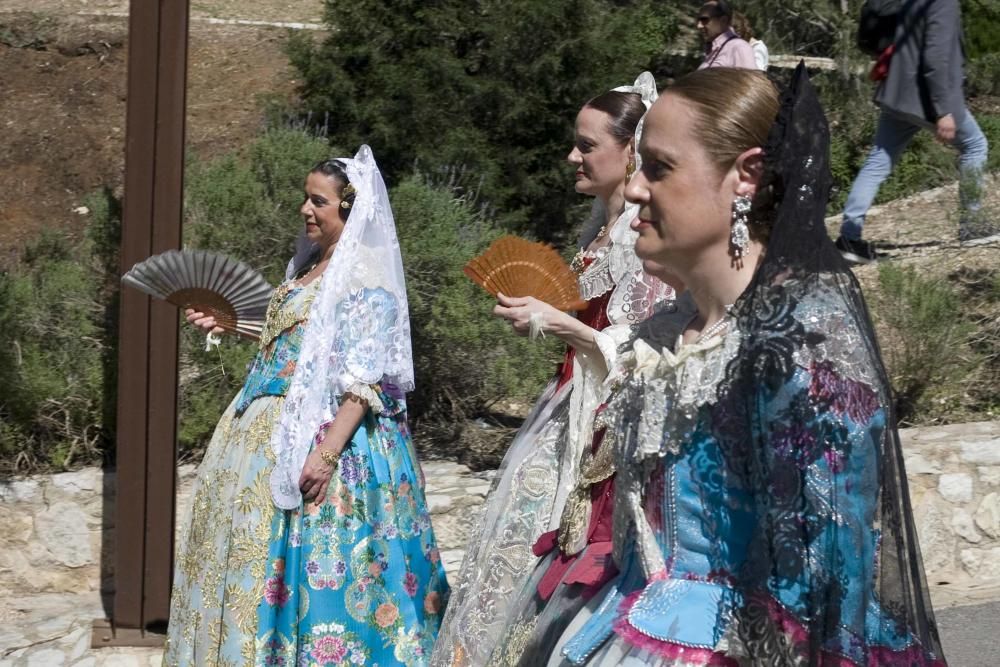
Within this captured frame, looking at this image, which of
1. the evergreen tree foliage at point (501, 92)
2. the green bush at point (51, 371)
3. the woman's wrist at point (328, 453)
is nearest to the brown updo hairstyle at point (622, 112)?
the woman's wrist at point (328, 453)

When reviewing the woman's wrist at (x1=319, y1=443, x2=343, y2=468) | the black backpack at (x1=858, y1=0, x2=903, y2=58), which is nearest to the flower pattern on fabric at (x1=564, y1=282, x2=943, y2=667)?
the woman's wrist at (x1=319, y1=443, x2=343, y2=468)

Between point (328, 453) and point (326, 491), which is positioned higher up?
point (328, 453)

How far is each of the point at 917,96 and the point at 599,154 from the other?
343cm

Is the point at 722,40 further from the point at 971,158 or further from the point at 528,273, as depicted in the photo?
the point at 528,273

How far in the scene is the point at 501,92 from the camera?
320 inches

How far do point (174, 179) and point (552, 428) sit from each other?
183 centimetres

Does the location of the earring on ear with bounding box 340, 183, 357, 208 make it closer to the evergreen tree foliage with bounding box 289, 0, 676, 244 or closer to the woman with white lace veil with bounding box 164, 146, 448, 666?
the woman with white lace veil with bounding box 164, 146, 448, 666

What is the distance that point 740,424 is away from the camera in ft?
5.77

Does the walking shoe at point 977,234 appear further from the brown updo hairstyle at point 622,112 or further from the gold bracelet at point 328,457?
the gold bracelet at point 328,457

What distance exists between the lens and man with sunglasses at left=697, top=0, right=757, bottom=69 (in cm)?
640

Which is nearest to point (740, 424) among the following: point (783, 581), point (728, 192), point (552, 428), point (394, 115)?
point (783, 581)

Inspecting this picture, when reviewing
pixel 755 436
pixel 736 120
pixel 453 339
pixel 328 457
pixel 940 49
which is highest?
pixel 940 49

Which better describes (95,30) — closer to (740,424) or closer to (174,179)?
(174,179)

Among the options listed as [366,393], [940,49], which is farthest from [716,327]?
[940,49]
